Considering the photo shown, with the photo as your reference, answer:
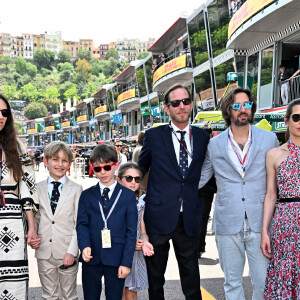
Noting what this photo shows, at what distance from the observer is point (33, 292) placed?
4.51 meters

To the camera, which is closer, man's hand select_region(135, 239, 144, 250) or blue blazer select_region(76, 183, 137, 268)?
blue blazer select_region(76, 183, 137, 268)

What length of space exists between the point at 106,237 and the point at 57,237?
61cm

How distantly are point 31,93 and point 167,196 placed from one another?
531 feet

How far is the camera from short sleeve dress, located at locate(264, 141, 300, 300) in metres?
2.91

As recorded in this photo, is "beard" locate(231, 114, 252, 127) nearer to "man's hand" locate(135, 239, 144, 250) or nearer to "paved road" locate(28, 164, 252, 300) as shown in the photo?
"man's hand" locate(135, 239, 144, 250)

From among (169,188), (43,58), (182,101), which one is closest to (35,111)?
(43,58)

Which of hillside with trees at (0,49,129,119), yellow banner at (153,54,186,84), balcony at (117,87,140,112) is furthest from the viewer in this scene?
hillside with trees at (0,49,129,119)

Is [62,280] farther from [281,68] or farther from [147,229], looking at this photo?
[281,68]

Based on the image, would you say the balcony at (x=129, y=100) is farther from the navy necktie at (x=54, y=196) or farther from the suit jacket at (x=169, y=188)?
the suit jacket at (x=169, y=188)

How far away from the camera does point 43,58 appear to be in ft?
637

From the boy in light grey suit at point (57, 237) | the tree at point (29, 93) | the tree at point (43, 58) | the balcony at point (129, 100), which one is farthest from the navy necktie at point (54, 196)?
the tree at point (43, 58)

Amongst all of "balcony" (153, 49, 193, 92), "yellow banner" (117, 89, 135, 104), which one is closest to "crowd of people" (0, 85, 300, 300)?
"balcony" (153, 49, 193, 92)

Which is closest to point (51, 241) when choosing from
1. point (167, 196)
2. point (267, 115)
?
point (167, 196)

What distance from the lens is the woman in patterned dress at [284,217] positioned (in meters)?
2.92
